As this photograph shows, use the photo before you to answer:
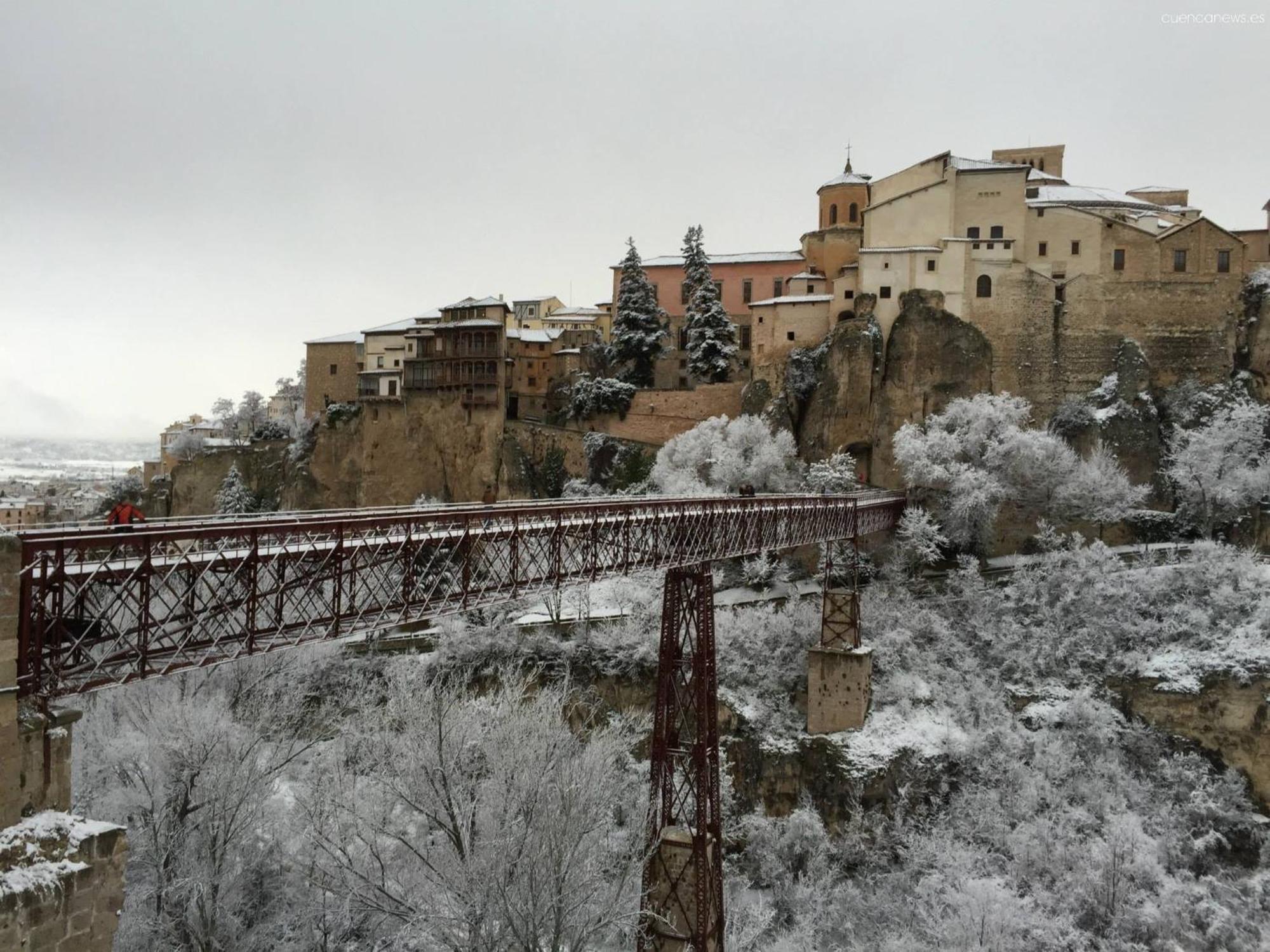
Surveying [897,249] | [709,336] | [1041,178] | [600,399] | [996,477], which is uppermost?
[1041,178]

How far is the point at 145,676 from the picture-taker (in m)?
11.8

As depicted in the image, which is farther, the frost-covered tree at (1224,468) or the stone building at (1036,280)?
the stone building at (1036,280)

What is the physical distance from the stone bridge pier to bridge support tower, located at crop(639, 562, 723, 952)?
1217cm

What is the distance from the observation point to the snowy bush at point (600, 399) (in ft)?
184

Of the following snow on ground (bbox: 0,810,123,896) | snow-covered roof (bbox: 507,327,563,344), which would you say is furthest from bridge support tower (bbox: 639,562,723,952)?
snow-covered roof (bbox: 507,327,563,344)

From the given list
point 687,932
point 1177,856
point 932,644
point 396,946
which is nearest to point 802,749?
point 932,644

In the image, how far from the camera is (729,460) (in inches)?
1822

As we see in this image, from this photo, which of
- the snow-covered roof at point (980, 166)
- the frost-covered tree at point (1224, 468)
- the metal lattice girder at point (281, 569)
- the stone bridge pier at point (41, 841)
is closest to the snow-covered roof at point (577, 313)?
the snow-covered roof at point (980, 166)

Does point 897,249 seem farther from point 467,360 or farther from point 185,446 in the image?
point 185,446

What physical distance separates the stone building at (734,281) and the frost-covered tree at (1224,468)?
26.0m

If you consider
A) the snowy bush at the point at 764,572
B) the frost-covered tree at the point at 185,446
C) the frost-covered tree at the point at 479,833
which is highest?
the frost-covered tree at the point at 185,446

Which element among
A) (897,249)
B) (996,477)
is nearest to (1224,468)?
(996,477)

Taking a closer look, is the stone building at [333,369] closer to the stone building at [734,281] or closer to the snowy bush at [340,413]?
the snowy bush at [340,413]

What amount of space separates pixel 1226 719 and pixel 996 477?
13.4m
